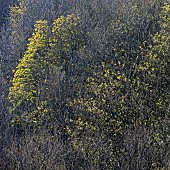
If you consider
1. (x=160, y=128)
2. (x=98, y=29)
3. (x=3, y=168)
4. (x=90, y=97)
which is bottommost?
(x=3, y=168)

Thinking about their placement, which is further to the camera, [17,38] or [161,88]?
[17,38]

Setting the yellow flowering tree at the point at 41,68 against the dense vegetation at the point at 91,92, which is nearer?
the dense vegetation at the point at 91,92

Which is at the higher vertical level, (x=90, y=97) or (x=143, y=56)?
(x=143, y=56)

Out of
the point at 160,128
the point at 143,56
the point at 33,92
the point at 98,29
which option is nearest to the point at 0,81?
the point at 33,92

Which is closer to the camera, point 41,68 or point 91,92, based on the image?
point 91,92

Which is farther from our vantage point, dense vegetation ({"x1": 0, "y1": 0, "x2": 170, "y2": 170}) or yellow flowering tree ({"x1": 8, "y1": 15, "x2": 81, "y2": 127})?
yellow flowering tree ({"x1": 8, "y1": 15, "x2": 81, "y2": 127})

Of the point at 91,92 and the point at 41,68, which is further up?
the point at 41,68

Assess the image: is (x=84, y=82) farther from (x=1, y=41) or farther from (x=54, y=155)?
(x=1, y=41)

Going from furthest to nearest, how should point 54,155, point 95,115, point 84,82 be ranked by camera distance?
point 84,82 → point 95,115 → point 54,155
